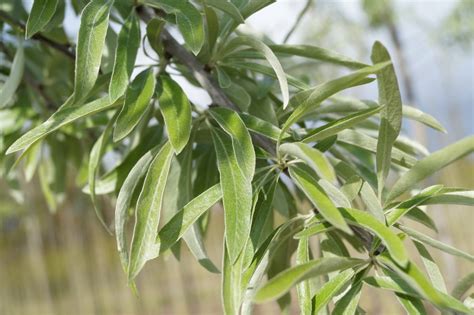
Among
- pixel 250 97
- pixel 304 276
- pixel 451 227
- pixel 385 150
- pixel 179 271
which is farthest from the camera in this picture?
pixel 179 271

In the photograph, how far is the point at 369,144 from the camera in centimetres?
53

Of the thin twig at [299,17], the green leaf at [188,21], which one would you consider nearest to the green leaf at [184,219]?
the green leaf at [188,21]

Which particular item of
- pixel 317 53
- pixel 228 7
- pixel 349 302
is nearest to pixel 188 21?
pixel 228 7

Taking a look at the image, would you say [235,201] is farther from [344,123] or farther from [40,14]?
[40,14]

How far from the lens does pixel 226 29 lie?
567mm

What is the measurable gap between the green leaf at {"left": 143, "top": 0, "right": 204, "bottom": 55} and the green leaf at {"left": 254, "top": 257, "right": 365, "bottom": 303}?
190 millimetres

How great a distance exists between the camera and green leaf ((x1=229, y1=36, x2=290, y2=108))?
17.3 inches

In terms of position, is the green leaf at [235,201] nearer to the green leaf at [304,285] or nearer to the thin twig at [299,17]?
the green leaf at [304,285]

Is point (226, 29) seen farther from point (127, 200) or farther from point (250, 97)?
point (127, 200)

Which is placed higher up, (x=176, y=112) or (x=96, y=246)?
(x=96, y=246)

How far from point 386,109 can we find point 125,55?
208 millimetres

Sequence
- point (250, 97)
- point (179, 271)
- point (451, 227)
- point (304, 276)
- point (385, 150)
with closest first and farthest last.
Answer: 1. point (304, 276)
2. point (385, 150)
3. point (250, 97)
4. point (451, 227)
5. point (179, 271)

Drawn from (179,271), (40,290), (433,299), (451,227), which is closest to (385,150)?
(433,299)

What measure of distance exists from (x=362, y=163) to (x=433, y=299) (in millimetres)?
297
